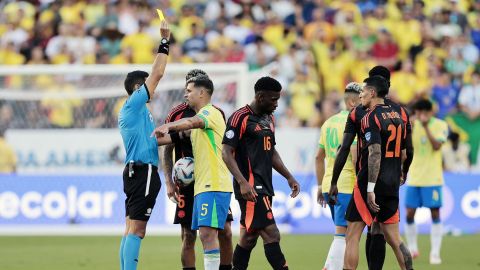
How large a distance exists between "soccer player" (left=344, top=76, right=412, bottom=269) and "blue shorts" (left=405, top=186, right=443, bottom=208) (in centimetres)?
499

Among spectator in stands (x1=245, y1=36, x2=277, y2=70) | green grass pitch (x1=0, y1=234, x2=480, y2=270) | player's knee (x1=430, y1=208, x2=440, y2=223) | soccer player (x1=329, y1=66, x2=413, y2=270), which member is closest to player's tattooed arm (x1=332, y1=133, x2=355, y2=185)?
soccer player (x1=329, y1=66, x2=413, y2=270)

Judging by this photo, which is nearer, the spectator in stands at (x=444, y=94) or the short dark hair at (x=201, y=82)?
the short dark hair at (x=201, y=82)

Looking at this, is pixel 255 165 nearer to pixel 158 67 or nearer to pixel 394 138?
pixel 158 67

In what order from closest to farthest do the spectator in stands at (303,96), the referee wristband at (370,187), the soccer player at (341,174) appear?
the referee wristband at (370,187) < the soccer player at (341,174) < the spectator in stands at (303,96)

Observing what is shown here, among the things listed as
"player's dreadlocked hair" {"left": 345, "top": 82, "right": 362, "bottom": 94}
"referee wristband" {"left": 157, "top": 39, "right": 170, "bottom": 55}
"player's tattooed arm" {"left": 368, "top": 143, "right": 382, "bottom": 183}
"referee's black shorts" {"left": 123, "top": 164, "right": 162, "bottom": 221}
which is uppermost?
"referee wristband" {"left": 157, "top": 39, "right": 170, "bottom": 55}

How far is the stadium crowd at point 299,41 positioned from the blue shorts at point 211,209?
12223mm

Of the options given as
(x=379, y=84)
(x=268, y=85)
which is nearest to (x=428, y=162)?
(x=379, y=84)

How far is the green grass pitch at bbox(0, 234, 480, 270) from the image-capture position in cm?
1547

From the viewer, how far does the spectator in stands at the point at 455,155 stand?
2292cm

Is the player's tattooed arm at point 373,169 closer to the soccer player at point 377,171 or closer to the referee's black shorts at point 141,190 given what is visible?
the soccer player at point 377,171

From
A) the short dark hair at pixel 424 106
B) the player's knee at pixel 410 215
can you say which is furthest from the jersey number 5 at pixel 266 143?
the short dark hair at pixel 424 106

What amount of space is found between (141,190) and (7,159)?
34.5ft

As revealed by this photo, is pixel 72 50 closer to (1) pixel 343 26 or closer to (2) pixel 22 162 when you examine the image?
(2) pixel 22 162

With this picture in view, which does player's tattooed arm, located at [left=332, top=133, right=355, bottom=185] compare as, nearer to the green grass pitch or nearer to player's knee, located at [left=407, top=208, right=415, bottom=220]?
the green grass pitch
